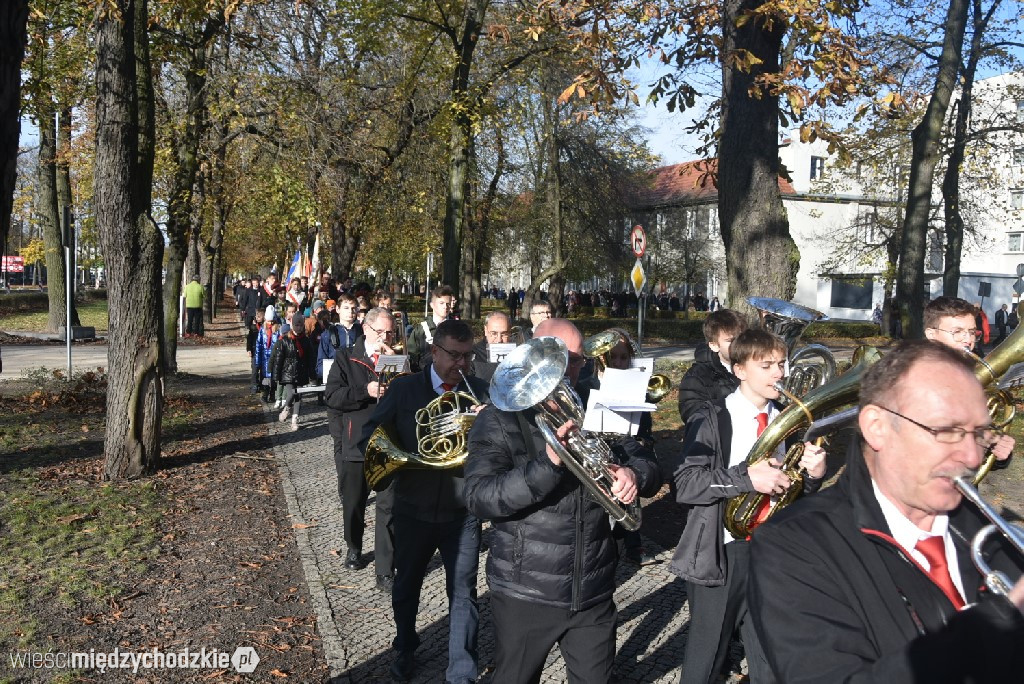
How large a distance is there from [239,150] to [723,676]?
2056 centimetres

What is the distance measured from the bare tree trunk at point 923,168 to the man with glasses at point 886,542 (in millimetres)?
15259

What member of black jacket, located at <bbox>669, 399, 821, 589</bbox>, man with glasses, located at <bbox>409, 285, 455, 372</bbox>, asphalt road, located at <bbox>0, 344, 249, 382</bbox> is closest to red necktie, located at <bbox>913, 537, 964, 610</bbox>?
black jacket, located at <bbox>669, 399, 821, 589</bbox>

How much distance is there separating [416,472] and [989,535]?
3336 millimetres

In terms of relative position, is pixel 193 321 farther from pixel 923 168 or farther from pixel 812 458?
pixel 812 458

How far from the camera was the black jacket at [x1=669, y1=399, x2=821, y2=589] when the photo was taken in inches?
153

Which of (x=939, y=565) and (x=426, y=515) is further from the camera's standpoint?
(x=426, y=515)

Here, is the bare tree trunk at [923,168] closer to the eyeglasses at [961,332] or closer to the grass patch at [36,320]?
the eyeglasses at [961,332]

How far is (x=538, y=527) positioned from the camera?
3.51 m

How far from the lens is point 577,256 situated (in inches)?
1388

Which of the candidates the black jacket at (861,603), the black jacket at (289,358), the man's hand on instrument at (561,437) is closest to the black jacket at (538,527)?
the man's hand on instrument at (561,437)

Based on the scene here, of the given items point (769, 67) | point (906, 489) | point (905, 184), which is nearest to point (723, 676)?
point (906, 489)

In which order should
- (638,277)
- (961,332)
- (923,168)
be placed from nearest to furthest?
(961,332), (923,168), (638,277)

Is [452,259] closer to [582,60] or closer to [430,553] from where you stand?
[582,60]

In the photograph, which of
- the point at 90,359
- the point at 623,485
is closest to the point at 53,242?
the point at 90,359
